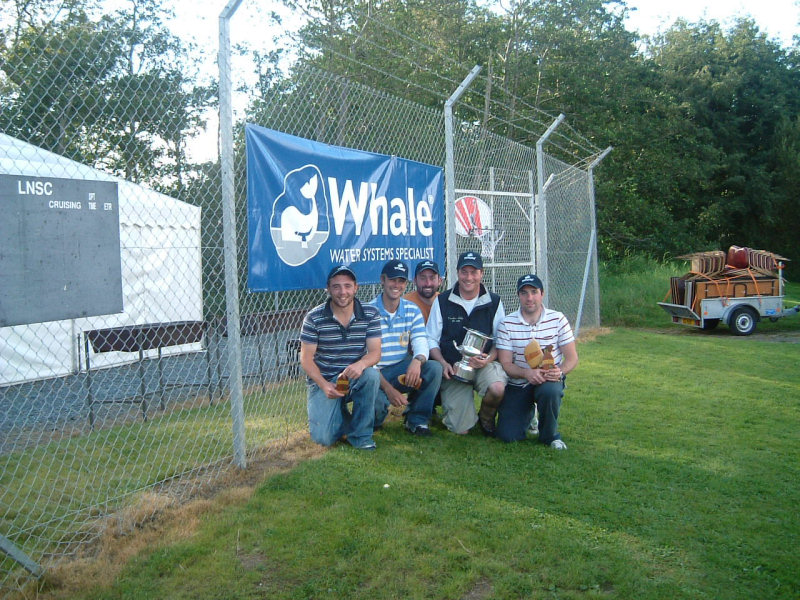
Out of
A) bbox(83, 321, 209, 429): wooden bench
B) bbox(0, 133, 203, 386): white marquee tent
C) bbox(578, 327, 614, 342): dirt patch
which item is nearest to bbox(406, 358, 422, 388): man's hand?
bbox(83, 321, 209, 429): wooden bench

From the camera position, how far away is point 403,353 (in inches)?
206

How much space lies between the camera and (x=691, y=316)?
43.4 ft

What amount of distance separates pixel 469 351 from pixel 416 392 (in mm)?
564

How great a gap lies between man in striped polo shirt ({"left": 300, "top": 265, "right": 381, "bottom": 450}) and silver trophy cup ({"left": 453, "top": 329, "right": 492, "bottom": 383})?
69cm

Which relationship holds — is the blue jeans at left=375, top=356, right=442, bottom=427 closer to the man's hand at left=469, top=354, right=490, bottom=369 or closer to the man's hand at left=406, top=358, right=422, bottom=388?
the man's hand at left=406, top=358, right=422, bottom=388

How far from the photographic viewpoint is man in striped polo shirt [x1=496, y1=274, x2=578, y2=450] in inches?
196

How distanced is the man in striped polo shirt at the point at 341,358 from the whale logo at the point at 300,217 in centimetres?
26

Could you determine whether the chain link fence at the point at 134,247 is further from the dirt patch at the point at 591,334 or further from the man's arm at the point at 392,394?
the dirt patch at the point at 591,334

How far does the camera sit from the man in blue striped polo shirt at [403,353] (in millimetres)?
5090

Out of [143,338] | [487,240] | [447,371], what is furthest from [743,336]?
[143,338]

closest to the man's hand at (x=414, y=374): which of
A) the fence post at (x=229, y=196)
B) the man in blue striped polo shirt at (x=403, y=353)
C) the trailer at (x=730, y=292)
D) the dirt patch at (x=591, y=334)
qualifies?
the man in blue striped polo shirt at (x=403, y=353)

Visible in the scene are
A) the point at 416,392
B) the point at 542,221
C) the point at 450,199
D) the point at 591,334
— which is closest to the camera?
the point at 416,392

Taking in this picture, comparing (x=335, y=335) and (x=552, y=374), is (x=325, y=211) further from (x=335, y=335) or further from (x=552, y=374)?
(x=552, y=374)

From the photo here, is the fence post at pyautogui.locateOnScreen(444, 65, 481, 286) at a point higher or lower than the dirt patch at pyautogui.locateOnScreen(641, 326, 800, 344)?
higher
